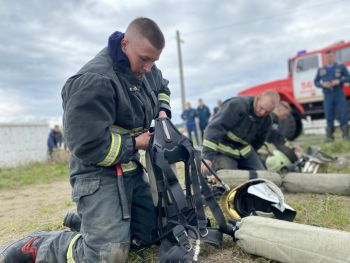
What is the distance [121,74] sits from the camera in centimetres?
224

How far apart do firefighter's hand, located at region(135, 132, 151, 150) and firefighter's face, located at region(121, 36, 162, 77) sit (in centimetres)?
42

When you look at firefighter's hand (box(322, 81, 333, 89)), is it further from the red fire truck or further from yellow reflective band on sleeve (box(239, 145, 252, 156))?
yellow reflective band on sleeve (box(239, 145, 252, 156))

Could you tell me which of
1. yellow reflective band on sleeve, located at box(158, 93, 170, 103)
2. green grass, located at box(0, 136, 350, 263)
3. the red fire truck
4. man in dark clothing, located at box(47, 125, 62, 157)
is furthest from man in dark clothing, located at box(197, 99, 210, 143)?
yellow reflective band on sleeve, located at box(158, 93, 170, 103)

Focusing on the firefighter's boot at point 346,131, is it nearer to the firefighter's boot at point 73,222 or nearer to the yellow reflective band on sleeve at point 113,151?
the firefighter's boot at point 73,222

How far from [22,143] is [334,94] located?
9.43m

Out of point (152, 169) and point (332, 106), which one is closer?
point (152, 169)

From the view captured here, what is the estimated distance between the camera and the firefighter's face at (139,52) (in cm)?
214

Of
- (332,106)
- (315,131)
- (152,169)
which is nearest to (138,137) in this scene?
(152,169)

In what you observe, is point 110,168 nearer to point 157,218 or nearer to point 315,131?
point 157,218

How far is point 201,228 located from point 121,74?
108cm

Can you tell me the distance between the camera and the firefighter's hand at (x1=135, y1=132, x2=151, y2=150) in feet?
7.14

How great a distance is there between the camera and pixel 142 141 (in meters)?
2.19

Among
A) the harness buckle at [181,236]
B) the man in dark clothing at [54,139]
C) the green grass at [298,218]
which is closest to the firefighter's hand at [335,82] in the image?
the green grass at [298,218]

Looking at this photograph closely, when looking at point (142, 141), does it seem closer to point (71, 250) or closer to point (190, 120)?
point (71, 250)
